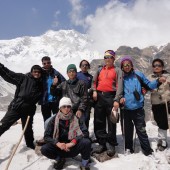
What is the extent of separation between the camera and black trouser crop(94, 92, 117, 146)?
9297mm

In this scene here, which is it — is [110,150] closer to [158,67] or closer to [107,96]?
[107,96]

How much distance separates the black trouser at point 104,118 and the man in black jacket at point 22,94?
2.24 metres

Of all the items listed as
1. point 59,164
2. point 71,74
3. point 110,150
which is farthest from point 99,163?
point 71,74

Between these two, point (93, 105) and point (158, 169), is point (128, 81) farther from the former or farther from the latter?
point (158, 169)

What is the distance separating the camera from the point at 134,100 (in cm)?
912

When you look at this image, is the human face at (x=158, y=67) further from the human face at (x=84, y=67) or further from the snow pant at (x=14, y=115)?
the snow pant at (x=14, y=115)

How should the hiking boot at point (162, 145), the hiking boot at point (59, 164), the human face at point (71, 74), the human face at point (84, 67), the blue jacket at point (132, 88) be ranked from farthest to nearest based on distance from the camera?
1. the human face at point (84, 67)
2. the hiking boot at point (162, 145)
3. the human face at point (71, 74)
4. the blue jacket at point (132, 88)
5. the hiking boot at point (59, 164)

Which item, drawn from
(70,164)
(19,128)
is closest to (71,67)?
(70,164)

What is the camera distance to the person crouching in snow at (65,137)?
8172 millimetres

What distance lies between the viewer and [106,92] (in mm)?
9305

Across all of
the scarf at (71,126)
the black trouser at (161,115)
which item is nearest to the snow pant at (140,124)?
the black trouser at (161,115)

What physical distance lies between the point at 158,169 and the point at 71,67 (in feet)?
14.1

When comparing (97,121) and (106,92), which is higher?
(106,92)

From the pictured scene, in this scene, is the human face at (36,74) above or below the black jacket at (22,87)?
above
